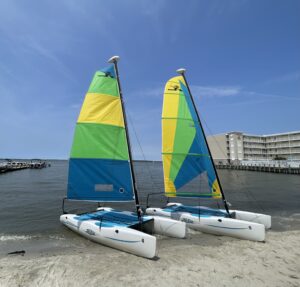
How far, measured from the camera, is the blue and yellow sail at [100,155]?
9867 mm

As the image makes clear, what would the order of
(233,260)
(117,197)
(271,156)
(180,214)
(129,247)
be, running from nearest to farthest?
1. (233,260)
2. (129,247)
3. (117,197)
4. (180,214)
5. (271,156)

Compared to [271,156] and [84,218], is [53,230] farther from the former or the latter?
[271,156]

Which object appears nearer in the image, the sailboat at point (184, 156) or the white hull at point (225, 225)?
the white hull at point (225, 225)

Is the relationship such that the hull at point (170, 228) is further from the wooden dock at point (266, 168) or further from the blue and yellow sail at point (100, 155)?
the wooden dock at point (266, 168)

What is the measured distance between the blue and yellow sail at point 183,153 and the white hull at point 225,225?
49.2 inches

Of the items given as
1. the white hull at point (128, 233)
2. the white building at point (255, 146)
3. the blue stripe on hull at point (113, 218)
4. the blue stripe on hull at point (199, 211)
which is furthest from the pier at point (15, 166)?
the white building at point (255, 146)

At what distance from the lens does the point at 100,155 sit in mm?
9906

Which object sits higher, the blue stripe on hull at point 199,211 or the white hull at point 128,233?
the blue stripe on hull at point 199,211

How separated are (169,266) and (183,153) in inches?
244

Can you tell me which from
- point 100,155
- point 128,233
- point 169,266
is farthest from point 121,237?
point 100,155

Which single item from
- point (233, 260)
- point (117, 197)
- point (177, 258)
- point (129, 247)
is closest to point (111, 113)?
point (117, 197)

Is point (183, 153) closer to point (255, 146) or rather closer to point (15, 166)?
point (15, 166)

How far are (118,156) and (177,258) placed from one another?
14.8ft

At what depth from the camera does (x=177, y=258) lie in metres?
7.20
